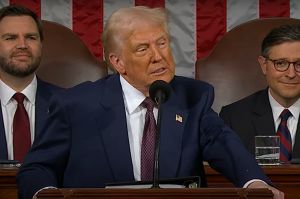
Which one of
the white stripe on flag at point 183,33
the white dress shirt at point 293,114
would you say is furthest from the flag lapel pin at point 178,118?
the white stripe on flag at point 183,33

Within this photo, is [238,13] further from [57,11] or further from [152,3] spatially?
[57,11]

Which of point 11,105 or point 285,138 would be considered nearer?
point 285,138

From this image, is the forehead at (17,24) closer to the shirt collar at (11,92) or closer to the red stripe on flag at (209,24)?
the shirt collar at (11,92)

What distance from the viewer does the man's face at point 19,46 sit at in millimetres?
3867

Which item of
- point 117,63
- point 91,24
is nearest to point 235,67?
point 91,24

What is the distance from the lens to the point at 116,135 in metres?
2.70

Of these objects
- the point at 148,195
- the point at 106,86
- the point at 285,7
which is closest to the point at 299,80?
the point at 285,7

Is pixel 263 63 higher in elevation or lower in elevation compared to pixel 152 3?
lower

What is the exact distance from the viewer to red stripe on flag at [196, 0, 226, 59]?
445 cm

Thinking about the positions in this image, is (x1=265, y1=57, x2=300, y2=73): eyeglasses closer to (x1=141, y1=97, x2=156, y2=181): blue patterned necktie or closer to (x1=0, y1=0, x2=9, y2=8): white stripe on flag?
(x1=141, y1=97, x2=156, y2=181): blue patterned necktie

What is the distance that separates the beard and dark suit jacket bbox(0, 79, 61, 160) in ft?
0.24

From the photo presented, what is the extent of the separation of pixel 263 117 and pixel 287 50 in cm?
29

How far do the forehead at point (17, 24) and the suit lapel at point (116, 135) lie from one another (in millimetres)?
1266

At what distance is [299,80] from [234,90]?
1.68ft
